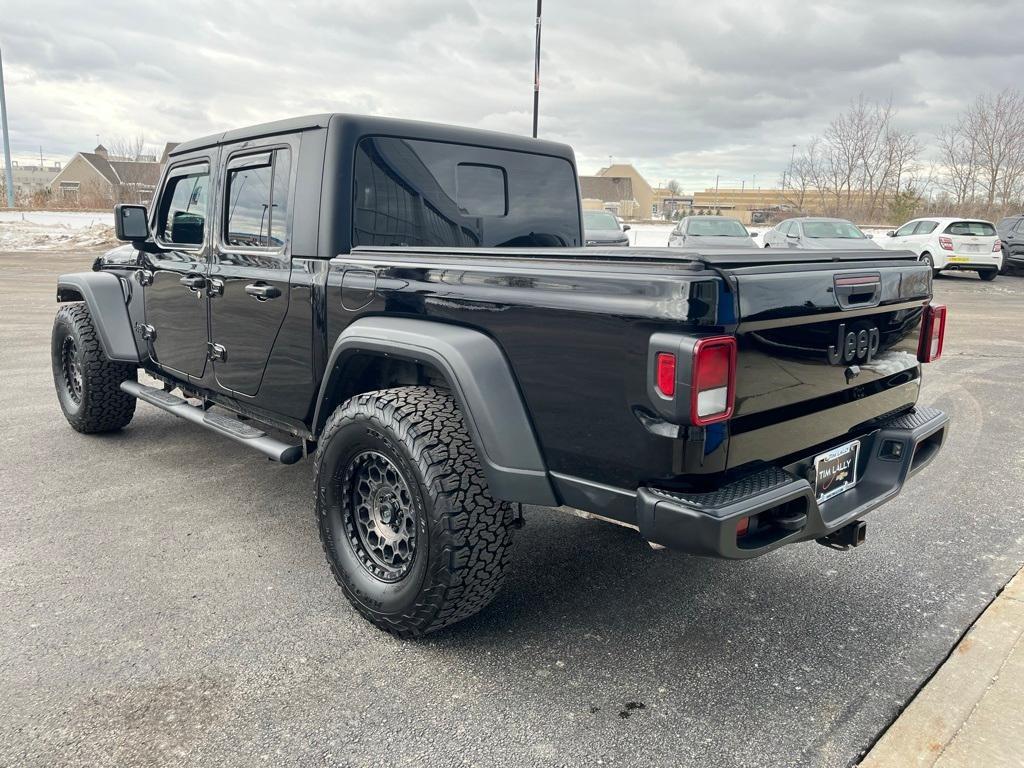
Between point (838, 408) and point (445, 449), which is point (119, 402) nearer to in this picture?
point (445, 449)

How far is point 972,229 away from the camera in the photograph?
18.0 metres

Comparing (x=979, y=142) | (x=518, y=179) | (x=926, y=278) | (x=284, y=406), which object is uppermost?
(x=979, y=142)

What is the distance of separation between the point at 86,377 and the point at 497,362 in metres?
3.69

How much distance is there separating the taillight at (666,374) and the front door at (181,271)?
9.06ft

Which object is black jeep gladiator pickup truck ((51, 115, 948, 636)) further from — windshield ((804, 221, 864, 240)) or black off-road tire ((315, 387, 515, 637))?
windshield ((804, 221, 864, 240))

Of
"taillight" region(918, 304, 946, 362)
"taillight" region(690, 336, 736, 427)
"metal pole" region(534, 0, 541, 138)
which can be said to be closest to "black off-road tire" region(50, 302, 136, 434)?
"taillight" region(690, 336, 736, 427)

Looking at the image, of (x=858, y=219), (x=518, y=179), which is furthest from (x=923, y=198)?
(x=518, y=179)

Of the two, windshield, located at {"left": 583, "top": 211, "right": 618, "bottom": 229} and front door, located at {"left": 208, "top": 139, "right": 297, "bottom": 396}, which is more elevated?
windshield, located at {"left": 583, "top": 211, "right": 618, "bottom": 229}

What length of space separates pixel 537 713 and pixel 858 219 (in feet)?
150

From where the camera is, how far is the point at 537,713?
7.86 ft

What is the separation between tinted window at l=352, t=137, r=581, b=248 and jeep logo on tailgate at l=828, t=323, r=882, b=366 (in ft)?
6.17

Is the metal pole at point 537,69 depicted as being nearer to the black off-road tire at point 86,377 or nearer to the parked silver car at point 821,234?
the parked silver car at point 821,234

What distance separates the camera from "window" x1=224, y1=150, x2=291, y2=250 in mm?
3457

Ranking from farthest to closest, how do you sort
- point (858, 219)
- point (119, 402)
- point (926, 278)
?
point (858, 219) → point (119, 402) → point (926, 278)
